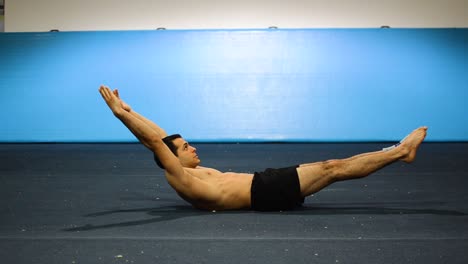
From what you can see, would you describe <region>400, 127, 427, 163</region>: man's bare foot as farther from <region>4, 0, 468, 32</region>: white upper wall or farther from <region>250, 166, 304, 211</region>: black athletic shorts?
<region>4, 0, 468, 32</region>: white upper wall

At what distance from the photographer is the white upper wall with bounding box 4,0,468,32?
1150 centimetres

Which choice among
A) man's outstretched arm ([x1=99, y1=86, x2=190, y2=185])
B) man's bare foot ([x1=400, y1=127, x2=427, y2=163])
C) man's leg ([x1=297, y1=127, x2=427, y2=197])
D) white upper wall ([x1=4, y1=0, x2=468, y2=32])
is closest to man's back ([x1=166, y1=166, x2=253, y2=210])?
man's outstretched arm ([x1=99, y1=86, x2=190, y2=185])

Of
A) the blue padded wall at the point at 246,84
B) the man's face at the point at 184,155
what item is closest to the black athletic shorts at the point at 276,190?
the man's face at the point at 184,155

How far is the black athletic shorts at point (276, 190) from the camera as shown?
5312 millimetres

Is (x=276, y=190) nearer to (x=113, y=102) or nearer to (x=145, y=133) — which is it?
(x=145, y=133)

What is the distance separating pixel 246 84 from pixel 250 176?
18.2 feet

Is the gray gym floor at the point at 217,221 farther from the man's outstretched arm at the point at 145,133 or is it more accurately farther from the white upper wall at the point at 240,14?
the white upper wall at the point at 240,14

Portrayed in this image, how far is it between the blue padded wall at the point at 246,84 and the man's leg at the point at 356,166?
5.45 m

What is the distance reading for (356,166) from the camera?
17.2 feet

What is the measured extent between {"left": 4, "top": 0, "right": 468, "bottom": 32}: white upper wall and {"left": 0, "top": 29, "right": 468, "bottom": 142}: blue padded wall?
24.3 inches

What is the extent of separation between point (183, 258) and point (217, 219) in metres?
1.15

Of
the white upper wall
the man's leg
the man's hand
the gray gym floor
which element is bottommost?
the gray gym floor

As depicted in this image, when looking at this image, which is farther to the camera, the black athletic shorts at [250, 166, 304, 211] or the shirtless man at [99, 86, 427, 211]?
the black athletic shorts at [250, 166, 304, 211]

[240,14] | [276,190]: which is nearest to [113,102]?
[276,190]
